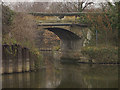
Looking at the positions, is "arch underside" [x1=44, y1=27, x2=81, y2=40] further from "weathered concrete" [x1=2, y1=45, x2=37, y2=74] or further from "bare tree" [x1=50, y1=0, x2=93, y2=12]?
"weathered concrete" [x1=2, y1=45, x2=37, y2=74]

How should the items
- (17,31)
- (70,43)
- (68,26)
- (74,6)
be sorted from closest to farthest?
1. (17,31)
2. (68,26)
3. (70,43)
4. (74,6)

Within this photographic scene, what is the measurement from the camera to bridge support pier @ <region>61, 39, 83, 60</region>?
27.3m

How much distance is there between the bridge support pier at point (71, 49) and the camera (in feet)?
89.5

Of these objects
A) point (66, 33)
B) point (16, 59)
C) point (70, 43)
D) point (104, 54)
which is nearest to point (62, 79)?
point (16, 59)

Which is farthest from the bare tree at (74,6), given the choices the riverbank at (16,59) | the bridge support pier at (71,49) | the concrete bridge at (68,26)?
the riverbank at (16,59)

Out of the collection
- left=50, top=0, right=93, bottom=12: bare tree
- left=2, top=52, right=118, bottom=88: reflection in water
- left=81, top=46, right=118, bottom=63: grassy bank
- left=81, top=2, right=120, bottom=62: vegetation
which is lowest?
left=2, top=52, right=118, bottom=88: reflection in water

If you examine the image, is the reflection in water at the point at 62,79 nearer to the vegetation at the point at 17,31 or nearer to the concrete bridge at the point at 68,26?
the vegetation at the point at 17,31

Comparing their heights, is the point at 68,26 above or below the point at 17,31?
above

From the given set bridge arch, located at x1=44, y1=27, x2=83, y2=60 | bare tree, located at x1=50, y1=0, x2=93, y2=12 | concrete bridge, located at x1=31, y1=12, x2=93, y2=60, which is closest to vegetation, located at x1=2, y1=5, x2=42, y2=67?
concrete bridge, located at x1=31, y1=12, x2=93, y2=60

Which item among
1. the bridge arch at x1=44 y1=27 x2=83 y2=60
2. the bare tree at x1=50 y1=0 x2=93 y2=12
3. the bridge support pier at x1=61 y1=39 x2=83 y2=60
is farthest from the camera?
the bare tree at x1=50 y1=0 x2=93 y2=12

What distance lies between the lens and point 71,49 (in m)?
29.2

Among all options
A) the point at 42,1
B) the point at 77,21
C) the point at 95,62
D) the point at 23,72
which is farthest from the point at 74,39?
the point at 42,1

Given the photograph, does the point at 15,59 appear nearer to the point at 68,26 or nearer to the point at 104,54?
the point at 68,26

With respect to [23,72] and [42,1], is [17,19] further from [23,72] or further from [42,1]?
[42,1]
